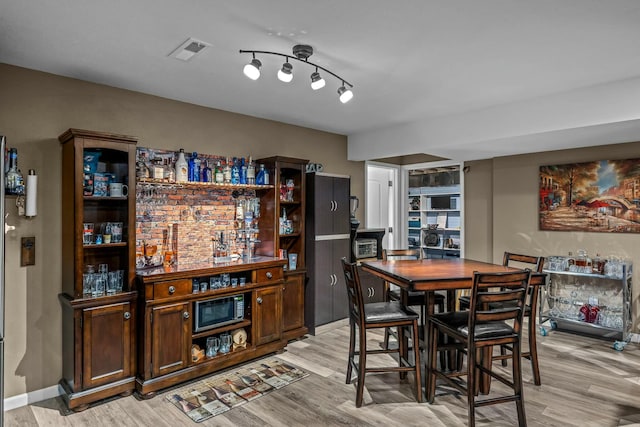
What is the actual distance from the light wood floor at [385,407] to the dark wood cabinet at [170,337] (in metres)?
0.25

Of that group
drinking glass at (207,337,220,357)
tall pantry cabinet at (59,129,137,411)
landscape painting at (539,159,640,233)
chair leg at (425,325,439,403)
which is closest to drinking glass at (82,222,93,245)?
tall pantry cabinet at (59,129,137,411)

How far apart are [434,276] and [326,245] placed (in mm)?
1997

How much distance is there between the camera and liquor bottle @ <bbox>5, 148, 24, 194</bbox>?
9.11 ft

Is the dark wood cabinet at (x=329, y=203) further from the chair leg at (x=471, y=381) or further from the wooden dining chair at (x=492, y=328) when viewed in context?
the chair leg at (x=471, y=381)

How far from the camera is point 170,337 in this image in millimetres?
3207

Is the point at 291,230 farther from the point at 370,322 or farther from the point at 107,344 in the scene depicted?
the point at 107,344

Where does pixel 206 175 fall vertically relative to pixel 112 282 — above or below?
above

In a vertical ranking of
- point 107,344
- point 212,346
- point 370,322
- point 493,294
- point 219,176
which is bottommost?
point 212,346

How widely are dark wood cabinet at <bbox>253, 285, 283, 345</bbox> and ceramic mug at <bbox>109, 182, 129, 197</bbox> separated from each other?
1526 mm

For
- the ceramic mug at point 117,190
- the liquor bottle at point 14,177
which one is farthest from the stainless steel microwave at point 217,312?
the liquor bottle at point 14,177

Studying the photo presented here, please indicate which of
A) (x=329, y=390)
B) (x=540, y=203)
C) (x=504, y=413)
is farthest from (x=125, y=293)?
(x=540, y=203)

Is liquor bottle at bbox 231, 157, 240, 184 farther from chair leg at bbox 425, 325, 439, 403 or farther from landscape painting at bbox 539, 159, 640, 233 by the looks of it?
landscape painting at bbox 539, 159, 640, 233

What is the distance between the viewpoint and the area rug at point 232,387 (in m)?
2.90

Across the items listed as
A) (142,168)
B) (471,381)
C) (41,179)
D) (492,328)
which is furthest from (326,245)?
(41,179)
